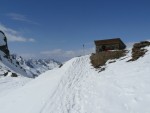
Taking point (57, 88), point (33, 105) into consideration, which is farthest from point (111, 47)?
point (33, 105)

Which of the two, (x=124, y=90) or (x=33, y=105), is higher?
(x=124, y=90)

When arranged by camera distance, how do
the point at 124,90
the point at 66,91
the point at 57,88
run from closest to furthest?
the point at 124,90, the point at 66,91, the point at 57,88

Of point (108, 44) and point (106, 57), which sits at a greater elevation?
point (108, 44)

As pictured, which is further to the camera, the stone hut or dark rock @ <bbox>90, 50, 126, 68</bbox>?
the stone hut

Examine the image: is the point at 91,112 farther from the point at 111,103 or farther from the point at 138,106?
the point at 138,106

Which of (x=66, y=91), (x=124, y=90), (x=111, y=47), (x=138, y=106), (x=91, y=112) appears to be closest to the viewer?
(x=138, y=106)

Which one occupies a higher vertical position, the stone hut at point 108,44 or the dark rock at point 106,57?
the stone hut at point 108,44

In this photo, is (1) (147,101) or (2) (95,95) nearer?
(1) (147,101)

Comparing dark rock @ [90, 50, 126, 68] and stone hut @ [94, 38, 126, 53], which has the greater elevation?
stone hut @ [94, 38, 126, 53]

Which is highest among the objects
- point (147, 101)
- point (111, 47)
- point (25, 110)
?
point (111, 47)

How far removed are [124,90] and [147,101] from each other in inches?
113

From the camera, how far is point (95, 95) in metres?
15.6

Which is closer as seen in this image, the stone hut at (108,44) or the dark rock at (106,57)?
the dark rock at (106,57)

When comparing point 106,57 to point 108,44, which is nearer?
point 106,57
